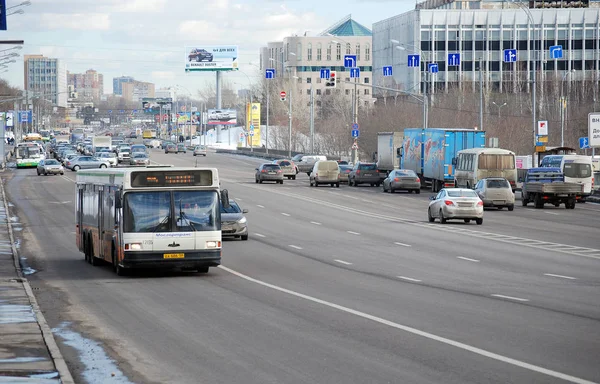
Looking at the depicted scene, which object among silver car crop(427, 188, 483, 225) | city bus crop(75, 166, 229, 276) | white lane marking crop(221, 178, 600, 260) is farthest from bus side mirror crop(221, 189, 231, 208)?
silver car crop(427, 188, 483, 225)

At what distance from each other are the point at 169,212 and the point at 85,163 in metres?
68.0

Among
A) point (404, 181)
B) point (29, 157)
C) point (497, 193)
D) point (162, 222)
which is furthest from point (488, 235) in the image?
point (29, 157)

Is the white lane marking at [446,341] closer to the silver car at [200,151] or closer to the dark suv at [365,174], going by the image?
the dark suv at [365,174]

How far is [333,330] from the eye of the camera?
1480 centimetres

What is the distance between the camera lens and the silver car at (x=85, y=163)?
3410 inches

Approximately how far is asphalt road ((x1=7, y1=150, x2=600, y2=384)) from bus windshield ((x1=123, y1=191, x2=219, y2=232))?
3.75ft

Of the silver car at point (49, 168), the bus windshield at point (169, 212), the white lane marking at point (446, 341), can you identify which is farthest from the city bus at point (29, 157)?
the white lane marking at point (446, 341)

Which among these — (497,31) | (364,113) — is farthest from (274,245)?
(497,31)

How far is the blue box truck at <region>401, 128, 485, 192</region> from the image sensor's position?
63.5 metres

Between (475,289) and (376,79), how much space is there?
131207 millimetres

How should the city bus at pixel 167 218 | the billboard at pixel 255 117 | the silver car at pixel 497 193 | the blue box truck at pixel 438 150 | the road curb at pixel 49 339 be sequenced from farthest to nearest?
1. the billboard at pixel 255 117
2. the blue box truck at pixel 438 150
3. the silver car at pixel 497 193
4. the city bus at pixel 167 218
5. the road curb at pixel 49 339

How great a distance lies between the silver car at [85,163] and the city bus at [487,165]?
3620 centimetres

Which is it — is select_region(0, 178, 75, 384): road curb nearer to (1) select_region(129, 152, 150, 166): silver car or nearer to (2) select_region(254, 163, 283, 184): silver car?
(2) select_region(254, 163, 283, 184): silver car

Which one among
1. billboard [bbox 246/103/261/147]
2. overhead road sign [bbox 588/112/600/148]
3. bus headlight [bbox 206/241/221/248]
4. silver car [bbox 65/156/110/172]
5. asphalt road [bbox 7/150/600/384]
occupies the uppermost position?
billboard [bbox 246/103/261/147]
